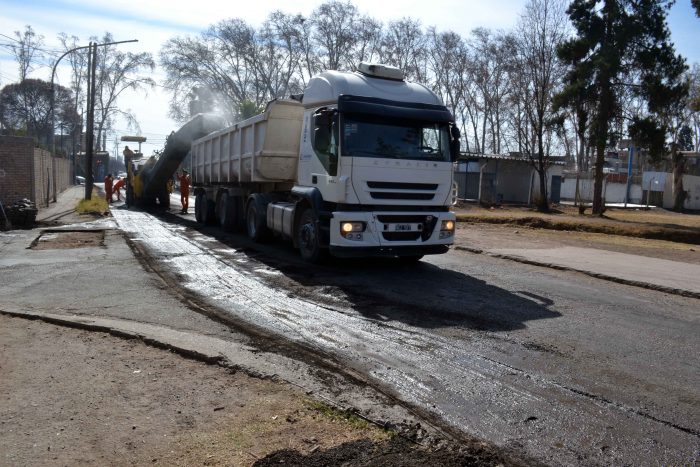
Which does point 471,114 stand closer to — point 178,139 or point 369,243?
point 178,139

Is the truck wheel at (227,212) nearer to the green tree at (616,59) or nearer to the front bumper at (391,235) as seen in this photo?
the front bumper at (391,235)

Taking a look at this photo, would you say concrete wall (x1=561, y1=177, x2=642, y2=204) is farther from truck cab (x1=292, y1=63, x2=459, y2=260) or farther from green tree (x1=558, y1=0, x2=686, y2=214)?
truck cab (x1=292, y1=63, x2=459, y2=260)

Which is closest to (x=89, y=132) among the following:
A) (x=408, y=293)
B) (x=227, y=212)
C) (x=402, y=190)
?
(x=227, y=212)

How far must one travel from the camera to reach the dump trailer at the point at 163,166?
866 inches

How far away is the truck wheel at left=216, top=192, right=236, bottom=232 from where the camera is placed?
17547mm

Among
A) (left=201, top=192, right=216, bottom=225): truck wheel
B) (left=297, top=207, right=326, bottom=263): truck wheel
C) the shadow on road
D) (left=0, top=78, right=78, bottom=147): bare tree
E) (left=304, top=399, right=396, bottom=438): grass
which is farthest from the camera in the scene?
(left=0, top=78, right=78, bottom=147): bare tree

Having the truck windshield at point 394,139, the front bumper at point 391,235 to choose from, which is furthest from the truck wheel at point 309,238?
the truck windshield at point 394,139

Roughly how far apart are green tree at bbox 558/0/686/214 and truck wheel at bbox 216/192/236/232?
1988cm

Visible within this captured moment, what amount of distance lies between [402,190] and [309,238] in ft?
6.95

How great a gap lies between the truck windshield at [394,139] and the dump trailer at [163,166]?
482 inches

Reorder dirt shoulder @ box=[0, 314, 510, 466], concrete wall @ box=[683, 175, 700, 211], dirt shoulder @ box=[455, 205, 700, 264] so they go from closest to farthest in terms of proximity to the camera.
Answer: dirt shoulder @ box=[0, 314, 510, 466] < dirt shoulder @ box=[455, 205, 700, 264] < concrete wall @ box=[683, 175, 700, 211]

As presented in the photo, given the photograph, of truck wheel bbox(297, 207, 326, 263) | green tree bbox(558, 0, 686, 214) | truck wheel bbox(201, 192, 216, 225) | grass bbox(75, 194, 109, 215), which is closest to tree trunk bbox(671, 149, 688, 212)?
green tree bbox(558, 0, 686, 214)

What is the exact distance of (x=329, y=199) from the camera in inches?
424

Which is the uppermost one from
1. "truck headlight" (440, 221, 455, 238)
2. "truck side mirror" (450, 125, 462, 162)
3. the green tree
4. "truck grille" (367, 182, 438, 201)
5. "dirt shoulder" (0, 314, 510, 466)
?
the green tree
